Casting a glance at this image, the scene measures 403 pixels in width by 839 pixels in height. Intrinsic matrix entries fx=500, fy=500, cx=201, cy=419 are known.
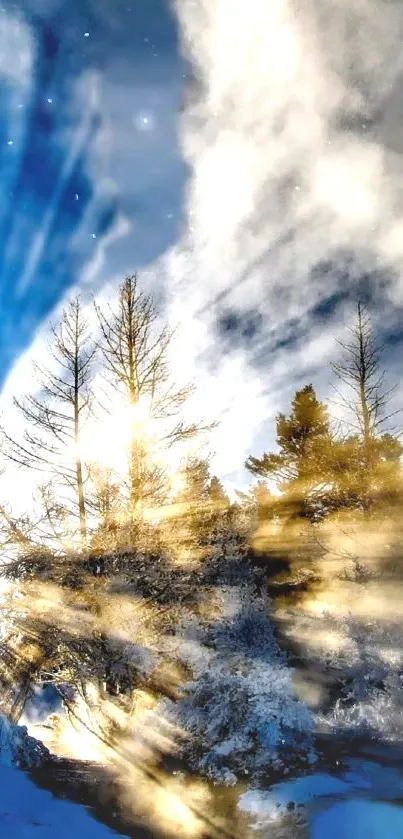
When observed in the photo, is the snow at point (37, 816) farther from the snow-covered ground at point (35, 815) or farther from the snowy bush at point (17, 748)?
the snowy bush at point (17, 748)

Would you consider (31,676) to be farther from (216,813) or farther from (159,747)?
(216,813)

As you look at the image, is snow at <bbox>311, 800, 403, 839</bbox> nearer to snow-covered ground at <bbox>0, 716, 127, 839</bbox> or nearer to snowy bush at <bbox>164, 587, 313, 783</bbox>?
snowy bush at <bbox>164, 587, 313, 783</bbox>

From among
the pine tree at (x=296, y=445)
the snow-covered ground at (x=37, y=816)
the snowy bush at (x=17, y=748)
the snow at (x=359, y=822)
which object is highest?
the pine tree at (x=296, y=445)

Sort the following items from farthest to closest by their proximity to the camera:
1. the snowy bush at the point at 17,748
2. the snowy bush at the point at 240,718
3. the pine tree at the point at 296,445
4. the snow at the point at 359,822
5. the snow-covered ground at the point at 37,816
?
the pine tree at the point at 296,445
the snowy bush at the point at 240,718
the snowy bush at the point at 17,748
the snow at the point at 359,822
the snow-covered ground at the point at 37,816

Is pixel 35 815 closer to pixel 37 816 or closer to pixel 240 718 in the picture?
pixel 37 816

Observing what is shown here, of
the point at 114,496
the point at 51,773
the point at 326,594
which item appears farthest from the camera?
the point at 326,594

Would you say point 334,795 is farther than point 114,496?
No

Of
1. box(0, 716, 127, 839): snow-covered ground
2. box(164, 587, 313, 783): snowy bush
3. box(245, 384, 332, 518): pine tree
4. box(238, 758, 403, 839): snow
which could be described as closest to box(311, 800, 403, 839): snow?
box(238, 758, 403, 839): snow

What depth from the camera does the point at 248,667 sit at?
34.9 ft

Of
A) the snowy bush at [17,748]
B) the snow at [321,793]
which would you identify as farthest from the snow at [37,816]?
the snow at [321,793]

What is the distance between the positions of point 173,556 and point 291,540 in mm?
9283

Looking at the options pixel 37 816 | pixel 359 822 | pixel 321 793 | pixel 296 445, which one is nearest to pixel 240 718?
pixel 321 793

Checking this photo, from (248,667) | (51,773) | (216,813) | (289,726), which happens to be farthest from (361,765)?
(51,773)

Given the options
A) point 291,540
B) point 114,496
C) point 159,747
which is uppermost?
point 291,540
